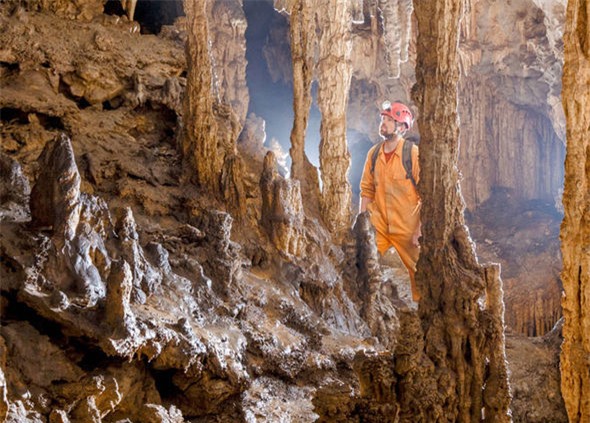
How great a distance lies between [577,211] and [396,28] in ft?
30.7

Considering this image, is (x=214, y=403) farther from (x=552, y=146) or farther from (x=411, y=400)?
(x=552, y=146)

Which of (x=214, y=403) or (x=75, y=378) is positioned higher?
(x=75, y=378)

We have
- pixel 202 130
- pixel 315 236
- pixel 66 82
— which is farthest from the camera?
pixel 66 82

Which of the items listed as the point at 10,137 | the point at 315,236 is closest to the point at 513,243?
the point at 315,236

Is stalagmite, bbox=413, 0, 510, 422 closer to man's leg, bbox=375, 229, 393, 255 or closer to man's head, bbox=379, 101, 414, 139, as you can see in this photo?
man's head, bbox=379, 101, 414, 139

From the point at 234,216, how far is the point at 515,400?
12.5 ft

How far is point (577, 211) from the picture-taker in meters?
3.03

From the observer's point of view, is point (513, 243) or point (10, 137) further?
point (513, 243)

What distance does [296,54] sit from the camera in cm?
924

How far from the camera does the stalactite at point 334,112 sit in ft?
29.9

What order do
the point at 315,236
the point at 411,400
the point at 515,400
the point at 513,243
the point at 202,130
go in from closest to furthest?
1. the point at 411,400
2. the point at 515,400
3. the point at 202,130
4. the point at 315,236
5. the point at 513,243

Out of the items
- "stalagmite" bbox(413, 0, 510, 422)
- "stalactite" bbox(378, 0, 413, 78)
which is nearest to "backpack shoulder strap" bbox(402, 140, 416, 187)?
"stalagmite" bbox(413, 0, 510, 422)

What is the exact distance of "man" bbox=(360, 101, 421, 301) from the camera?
8.34 metres

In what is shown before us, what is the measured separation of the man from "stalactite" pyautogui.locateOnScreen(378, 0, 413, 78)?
137 inches
